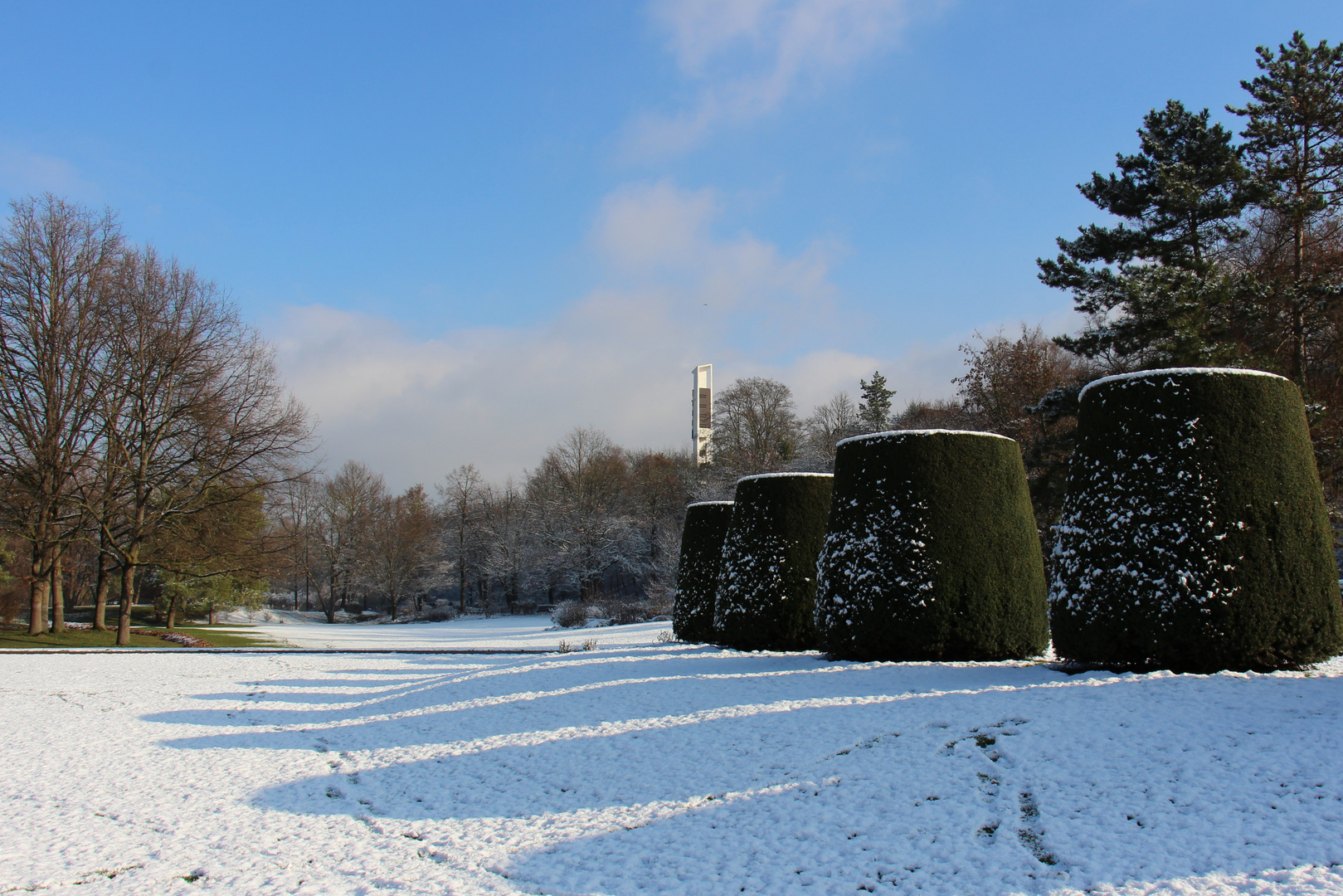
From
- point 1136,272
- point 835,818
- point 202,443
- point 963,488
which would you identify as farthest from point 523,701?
point 1136,272

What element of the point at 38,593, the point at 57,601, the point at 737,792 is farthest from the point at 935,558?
the point at 57,601

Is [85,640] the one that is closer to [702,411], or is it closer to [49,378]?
[49,378]

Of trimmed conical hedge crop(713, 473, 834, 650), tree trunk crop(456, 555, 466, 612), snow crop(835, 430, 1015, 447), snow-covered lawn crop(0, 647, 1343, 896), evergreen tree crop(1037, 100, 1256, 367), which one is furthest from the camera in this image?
tree trunk crop(456, 555, 466, 612)

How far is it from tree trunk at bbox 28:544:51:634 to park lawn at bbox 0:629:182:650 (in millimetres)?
300

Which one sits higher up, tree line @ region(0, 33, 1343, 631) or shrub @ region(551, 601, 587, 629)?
tree line @ region(0, 33, 1343, 631)

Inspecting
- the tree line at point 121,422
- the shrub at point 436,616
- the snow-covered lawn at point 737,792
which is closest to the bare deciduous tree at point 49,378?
the tree line at point 121,422

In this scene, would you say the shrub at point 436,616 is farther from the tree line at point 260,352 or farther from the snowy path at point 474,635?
the tree line at point 260,352

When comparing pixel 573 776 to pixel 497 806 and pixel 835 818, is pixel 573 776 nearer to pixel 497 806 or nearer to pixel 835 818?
pixel 497 806

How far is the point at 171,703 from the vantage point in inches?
407

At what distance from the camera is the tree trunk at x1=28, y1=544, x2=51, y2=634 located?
69.5 feet

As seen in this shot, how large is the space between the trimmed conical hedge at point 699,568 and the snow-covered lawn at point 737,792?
5834 mm

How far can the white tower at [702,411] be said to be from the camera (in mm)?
46938

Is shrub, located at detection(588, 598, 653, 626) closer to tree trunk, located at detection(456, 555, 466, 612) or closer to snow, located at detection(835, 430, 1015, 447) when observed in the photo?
tree trunk, located at detection(456, 555, 466, 612)

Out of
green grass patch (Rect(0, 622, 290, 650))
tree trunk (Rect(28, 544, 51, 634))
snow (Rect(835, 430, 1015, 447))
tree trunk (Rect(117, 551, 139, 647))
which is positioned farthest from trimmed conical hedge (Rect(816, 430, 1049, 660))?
tree trunk (Rect(28, 544, 51, 634))
